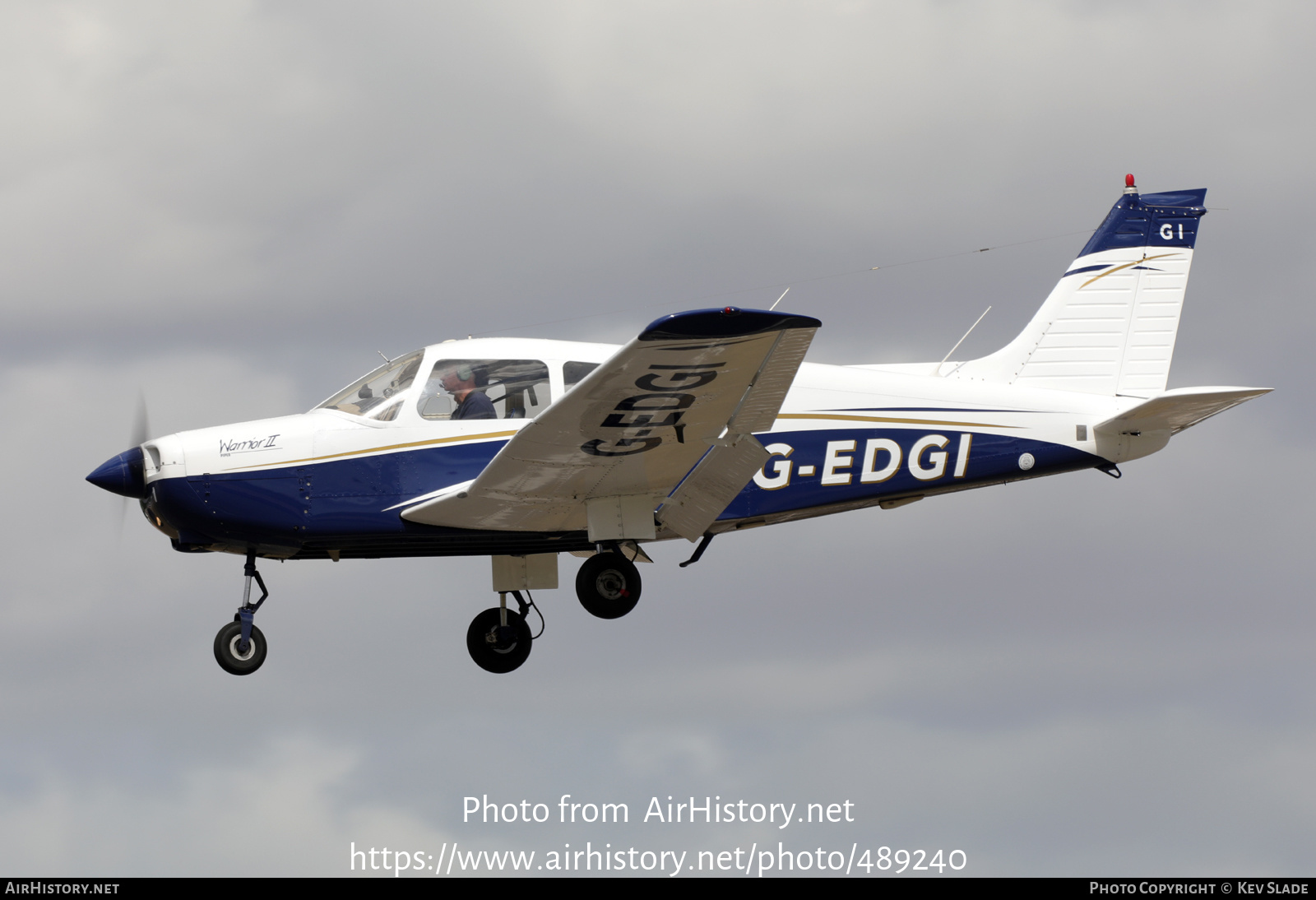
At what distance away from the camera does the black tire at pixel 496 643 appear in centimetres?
1612

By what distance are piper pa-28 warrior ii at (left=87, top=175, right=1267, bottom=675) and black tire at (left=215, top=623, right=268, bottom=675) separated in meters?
0.02

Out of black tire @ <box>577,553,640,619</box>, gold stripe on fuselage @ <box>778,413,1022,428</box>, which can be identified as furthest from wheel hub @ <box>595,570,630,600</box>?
gold stripe on fuselage @ <box>778,413,1022,428</box>

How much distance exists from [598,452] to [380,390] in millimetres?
2510

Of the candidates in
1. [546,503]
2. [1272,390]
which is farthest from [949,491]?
[546,503]

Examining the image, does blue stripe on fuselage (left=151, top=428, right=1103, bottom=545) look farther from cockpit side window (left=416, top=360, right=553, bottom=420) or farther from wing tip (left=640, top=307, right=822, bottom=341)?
wing tip (left=640, top=307, right=822, bottom=341)

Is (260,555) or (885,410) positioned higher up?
(885,410)

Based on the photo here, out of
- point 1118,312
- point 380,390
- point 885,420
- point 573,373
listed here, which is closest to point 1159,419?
point 1118,312

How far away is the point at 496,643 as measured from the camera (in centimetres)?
1614

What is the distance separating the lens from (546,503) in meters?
14.1

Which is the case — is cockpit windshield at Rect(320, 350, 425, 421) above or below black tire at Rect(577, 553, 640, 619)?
above

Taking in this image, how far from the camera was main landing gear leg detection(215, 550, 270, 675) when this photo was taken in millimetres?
14141

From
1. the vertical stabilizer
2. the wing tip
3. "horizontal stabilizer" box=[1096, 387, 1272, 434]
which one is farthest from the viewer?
the vertical stabilizer
